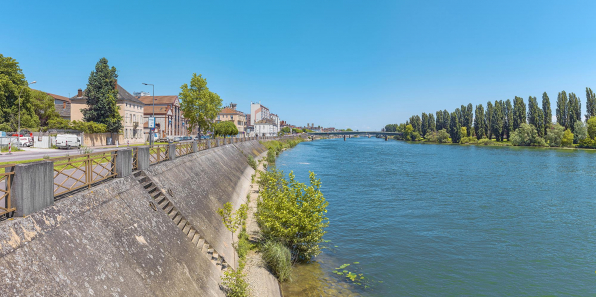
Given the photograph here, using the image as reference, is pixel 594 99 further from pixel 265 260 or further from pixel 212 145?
pixel 265 260

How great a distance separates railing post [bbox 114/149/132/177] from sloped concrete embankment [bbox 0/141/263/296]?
41cm

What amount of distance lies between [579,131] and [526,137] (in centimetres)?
1395

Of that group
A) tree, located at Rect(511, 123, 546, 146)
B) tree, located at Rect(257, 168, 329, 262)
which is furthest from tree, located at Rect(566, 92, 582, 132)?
tree, located at Rect(257, 168, 329, 262)

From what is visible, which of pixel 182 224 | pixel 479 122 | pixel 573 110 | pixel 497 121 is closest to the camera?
pixel 182 224

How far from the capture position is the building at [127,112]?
209 ft

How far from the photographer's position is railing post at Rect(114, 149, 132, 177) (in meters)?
13.5

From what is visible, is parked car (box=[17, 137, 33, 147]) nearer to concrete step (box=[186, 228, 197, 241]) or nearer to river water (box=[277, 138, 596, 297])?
concrete step (box=[186, 228, 197, 241])

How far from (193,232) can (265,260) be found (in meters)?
3.71

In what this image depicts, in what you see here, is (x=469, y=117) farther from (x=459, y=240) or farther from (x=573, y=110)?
(x=459, y=240)

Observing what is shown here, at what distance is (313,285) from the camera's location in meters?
14.5

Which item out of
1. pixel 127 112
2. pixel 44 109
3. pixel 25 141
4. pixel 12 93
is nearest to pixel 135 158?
pixel 25 141

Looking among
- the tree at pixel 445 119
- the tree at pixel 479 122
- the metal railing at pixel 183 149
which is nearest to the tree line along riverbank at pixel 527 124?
the tree at pixel 479 122

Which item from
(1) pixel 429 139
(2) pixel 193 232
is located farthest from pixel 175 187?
(1) pixel 429 139

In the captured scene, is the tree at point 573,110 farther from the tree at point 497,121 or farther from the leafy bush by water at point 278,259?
the leafy bush by water at point 278,259
